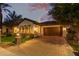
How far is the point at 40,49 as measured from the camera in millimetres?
1815

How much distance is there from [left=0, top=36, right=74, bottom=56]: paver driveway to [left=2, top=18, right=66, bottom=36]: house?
0.34ft

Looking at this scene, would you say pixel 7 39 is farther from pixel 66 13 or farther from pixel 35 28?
pixel 66 13

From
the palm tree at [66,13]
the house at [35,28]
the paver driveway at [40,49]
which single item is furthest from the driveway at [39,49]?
the palm tree at [66,13]

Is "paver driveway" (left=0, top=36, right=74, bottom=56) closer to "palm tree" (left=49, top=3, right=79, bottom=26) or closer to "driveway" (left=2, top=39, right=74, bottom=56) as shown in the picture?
"driveway" (left=2, top=39, right=74, bottom=56)

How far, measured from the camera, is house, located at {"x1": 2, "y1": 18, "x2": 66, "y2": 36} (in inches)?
71.4

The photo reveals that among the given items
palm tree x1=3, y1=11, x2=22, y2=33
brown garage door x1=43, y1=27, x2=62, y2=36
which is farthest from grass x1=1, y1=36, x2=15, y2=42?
brown garage door x1=43, y1=27, x2=62, y2=36

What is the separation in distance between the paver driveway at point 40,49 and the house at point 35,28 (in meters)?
0.10

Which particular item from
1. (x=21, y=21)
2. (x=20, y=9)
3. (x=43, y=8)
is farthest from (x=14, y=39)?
(x=43, y=8)

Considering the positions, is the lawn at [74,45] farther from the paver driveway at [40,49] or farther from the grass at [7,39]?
the grass at [7,39]

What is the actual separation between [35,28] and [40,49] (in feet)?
0.72

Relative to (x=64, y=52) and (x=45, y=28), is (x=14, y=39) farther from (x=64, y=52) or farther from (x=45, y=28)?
(x=64, y=52)

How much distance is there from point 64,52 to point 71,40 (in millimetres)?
139

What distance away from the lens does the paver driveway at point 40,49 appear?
1.81m

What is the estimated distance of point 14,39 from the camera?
72.1 inches
